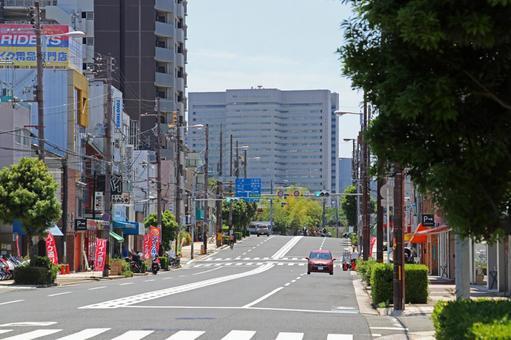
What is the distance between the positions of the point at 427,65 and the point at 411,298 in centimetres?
1893

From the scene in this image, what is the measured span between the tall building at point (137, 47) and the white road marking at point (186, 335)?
281ft

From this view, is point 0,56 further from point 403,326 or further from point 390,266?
point 403,326

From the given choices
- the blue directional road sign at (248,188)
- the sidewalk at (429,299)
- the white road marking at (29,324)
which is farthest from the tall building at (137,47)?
the white road marking at (29,324)

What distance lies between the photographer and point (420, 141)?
37.3 ft

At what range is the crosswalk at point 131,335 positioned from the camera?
694 inches

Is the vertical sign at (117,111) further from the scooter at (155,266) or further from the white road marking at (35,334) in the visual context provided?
the white road marking at (35,334)

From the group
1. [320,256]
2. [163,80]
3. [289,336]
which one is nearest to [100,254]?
[320,256]

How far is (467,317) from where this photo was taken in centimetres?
1077

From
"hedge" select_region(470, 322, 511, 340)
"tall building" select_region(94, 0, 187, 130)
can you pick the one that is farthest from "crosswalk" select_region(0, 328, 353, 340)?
"tall building" select_region(94, 0, 187, 130)

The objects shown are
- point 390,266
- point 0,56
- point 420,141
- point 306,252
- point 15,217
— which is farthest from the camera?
point 306,252

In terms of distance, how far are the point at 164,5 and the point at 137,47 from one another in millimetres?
6152

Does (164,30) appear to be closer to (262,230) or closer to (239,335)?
(262,230)

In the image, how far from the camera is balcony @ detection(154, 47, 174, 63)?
106 m

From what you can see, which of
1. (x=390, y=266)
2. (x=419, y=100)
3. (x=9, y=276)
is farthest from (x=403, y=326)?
(x=9, y=276)
